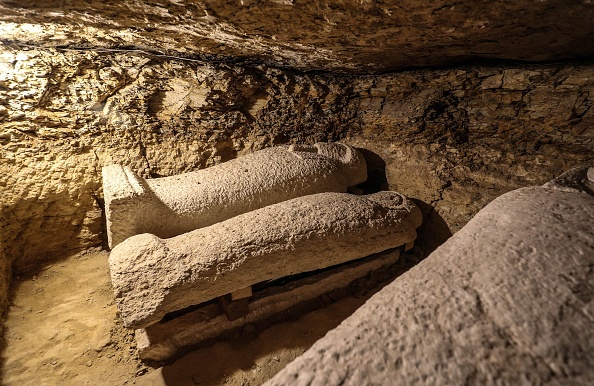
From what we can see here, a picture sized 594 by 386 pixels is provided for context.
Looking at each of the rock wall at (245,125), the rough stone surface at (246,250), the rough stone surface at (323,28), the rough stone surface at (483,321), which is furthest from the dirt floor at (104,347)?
the rough stone surface at (323,28)

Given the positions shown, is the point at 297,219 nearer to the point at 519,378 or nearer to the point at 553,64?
the point at 519,378

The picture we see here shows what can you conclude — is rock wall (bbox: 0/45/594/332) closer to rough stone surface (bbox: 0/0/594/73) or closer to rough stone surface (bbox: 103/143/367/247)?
rough stone surface (bbox: 0/0/594/73)

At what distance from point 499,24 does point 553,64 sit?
0.84 metres

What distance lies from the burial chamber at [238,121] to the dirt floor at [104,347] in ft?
0.03

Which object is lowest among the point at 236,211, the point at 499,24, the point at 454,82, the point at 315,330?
the point at 315,330

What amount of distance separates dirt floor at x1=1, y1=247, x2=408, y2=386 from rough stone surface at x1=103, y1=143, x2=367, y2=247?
0.58 m

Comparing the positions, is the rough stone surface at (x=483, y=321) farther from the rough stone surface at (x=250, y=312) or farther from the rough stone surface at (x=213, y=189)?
the rough stone surface at (x=213, y=189)

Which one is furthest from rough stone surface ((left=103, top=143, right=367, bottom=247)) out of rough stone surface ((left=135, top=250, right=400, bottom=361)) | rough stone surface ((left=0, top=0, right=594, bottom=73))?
rough stone surface ((left=0, top=0, right=594, bottom=73))

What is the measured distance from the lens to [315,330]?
6.37 ft

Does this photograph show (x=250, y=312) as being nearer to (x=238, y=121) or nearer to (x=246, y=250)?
(x=246, y=250)

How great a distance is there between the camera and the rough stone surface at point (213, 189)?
76.3 inches

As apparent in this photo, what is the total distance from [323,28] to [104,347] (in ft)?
7.95

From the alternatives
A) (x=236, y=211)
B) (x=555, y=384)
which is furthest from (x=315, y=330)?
(x=555, y=384)

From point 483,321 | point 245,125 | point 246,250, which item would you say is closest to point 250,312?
point 246,250
